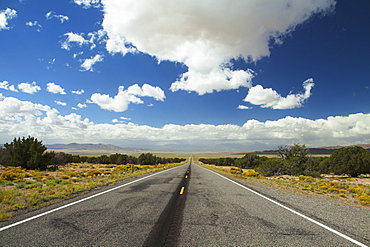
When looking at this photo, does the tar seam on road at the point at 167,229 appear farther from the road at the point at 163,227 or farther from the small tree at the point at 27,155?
the small tree at the point at 27,155

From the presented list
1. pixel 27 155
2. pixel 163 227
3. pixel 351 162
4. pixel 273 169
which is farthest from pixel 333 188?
pixel 27 155

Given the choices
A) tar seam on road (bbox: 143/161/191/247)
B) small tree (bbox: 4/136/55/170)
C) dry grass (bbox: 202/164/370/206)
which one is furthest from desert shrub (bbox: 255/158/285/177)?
small tree (bbox: 4/136/55/170)

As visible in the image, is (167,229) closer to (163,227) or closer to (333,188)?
(163,227)

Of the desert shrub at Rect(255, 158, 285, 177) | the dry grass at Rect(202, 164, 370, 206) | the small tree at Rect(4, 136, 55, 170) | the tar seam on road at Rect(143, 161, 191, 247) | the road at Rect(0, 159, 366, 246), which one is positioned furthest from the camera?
the desert shrub at Rect(255, 158, 285, 177)

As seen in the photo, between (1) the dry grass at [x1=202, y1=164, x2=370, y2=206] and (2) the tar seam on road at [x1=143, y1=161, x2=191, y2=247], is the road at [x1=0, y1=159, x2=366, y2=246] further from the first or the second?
(1) the dry grass at [x1=202, y1=164, x2=370, y2=206]

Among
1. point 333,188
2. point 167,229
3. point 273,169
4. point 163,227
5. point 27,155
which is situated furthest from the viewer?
point 273,169

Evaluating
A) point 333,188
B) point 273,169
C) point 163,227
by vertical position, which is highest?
point 163,227

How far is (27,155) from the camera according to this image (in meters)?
27.0

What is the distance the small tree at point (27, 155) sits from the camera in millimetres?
25844

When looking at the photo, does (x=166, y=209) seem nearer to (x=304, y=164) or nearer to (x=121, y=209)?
(x=121, y=209)

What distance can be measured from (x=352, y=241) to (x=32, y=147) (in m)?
33.8

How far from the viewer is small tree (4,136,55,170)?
84.8ft

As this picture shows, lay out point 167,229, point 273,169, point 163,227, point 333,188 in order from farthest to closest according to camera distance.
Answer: point 273,169, point 333,188, point 163,227, point 167,229

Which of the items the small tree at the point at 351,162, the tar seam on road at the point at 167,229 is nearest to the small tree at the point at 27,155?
the tar seam on road at the point at 167,229
